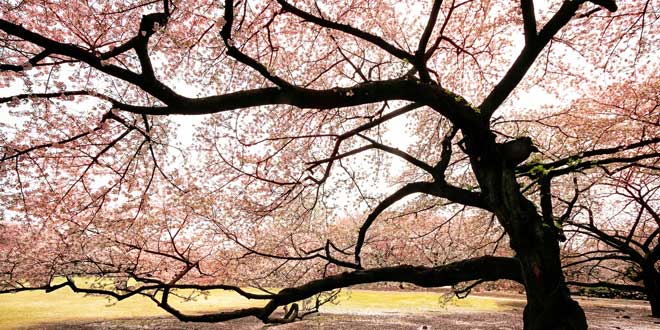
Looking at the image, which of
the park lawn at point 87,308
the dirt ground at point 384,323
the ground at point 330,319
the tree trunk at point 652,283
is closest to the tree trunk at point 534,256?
the ground at point 330,319

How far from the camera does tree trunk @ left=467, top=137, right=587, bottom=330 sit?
3.64 m

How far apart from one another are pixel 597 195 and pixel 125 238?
11.9 m

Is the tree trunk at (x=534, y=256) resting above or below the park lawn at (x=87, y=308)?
above

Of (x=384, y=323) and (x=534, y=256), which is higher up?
(x=534, y=256)

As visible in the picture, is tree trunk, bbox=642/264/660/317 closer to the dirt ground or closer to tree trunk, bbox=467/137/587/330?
the dirt ground

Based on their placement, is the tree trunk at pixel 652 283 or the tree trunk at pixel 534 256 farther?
the tree trunk at pixel 652 283

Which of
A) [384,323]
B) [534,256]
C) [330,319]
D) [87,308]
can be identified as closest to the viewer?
[534,256]

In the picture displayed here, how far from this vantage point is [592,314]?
15.5 metres

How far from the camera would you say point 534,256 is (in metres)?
3.75

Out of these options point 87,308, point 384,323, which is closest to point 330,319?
point 384,323

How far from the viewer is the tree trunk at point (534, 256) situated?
3.64 metres

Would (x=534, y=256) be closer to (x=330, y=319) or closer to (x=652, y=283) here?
(x=652, y=283)

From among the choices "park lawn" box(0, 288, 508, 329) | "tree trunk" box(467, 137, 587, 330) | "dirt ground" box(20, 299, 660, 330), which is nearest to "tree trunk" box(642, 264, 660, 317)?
"dirt ground" box(20, 299, 660, 330)

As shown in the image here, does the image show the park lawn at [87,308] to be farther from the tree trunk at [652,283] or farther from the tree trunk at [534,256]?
the tree trunk at [534,256]
